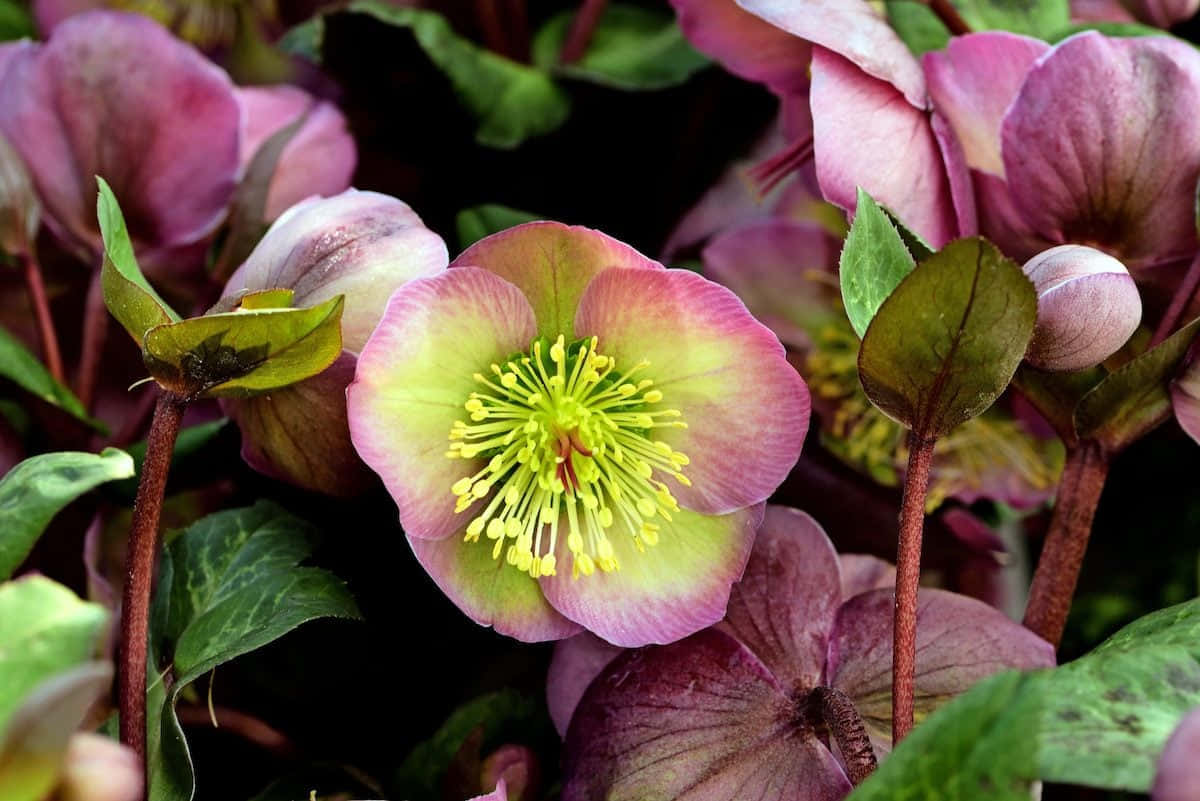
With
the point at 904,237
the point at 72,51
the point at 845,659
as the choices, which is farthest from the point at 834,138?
the point at 72,51

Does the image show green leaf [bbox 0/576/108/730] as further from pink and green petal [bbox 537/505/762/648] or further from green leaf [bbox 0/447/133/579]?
pink and green petal [bbox 537/505/762/648]

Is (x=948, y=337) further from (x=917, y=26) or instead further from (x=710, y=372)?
(x=917, y=26)

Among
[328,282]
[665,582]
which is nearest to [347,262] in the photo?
[328,282]

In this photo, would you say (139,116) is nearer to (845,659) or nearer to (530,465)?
(530,465)

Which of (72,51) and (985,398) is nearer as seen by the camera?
(985,398)

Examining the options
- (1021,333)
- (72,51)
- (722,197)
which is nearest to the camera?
(1021,333)

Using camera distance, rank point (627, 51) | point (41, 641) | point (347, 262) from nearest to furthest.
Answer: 1. point (41, 641)
2. point (347, 262)
3. point (627, 51)

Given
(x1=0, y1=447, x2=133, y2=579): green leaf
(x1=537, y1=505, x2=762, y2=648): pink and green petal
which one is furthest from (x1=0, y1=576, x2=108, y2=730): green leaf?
(x1=537, y1=505, x2=762, y2=648): pink and green petal

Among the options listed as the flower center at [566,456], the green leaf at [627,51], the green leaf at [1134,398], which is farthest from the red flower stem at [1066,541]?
the green leaf at [627,51]
